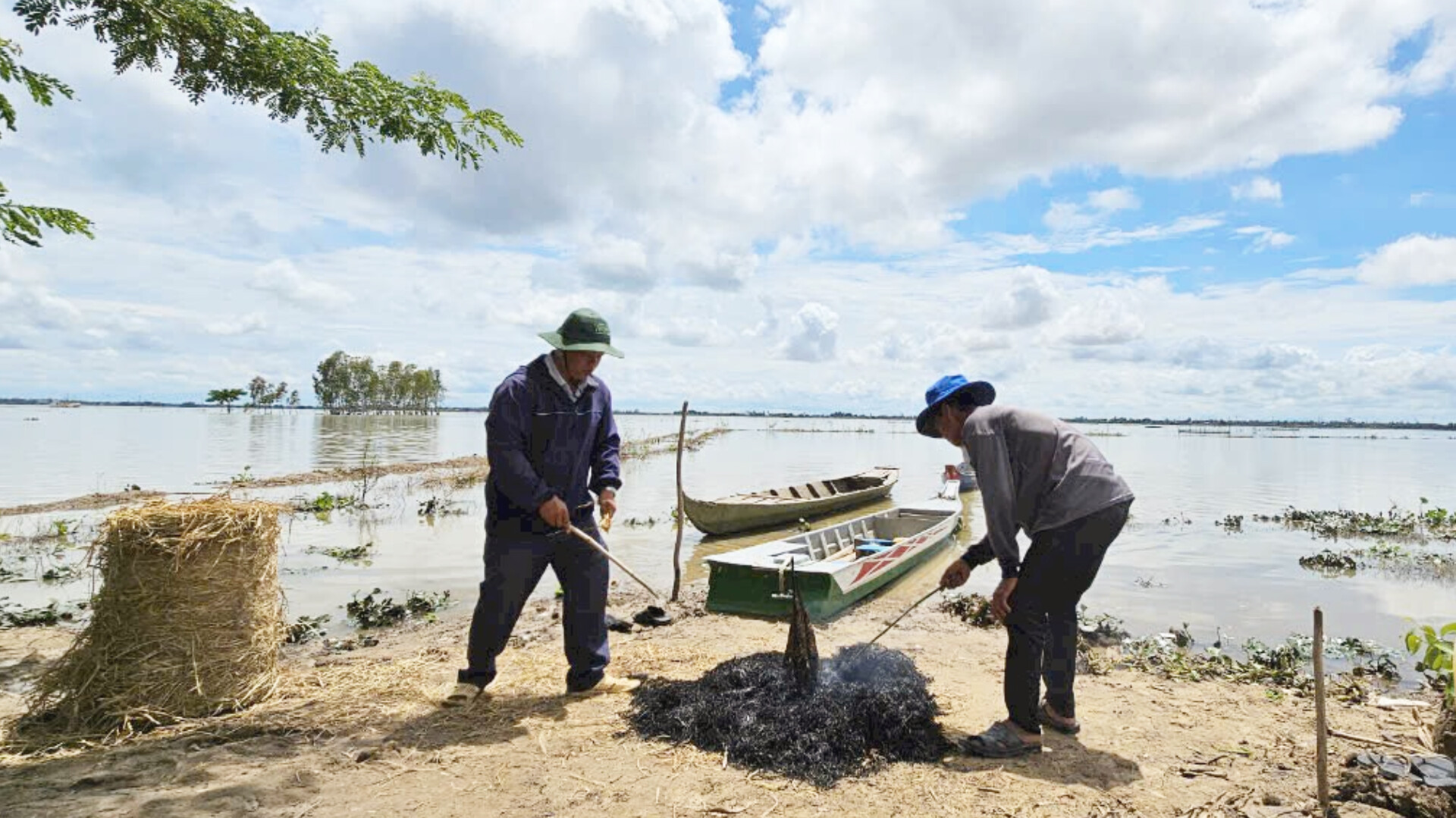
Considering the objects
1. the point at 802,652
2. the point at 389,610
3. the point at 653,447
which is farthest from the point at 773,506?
the point at 653,447

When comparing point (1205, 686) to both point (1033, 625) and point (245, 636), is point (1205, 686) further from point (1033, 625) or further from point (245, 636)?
point (245, 636)

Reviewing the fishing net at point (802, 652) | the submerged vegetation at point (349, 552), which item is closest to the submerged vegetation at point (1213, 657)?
the fishing net at point (802, 652)

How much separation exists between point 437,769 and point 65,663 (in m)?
Answer: 2.25

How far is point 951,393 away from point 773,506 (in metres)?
11.0

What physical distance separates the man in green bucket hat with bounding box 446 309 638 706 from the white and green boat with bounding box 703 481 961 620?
6.18 ft

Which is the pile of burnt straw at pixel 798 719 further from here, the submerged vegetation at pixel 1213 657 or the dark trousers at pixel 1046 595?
the submerged vegetation at pixel 1213 657

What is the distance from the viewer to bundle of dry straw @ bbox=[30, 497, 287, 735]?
400cm

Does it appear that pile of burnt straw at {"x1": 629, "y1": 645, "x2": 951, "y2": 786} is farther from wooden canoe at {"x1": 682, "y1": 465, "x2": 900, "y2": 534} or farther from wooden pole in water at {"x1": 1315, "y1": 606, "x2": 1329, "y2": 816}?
wooden canoe at {"x1": 682, "y1": 465, "x2": 900, "y2": 534}

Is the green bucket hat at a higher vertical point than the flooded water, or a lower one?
higher

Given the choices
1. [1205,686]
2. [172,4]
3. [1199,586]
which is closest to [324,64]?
[172,4]

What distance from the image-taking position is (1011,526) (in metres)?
3.84

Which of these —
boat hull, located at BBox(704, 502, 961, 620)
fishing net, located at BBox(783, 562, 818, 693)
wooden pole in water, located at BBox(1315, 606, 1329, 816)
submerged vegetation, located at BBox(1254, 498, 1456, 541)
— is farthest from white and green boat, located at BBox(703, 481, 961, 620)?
submerged vegetation, located at BBox(1254, 498, 1456, 541)

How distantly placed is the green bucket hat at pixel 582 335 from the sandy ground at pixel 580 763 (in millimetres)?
2159

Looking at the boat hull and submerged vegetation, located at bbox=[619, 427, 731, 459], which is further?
submerged vegetation, located at bbox=[619, 427, 731, 459]
